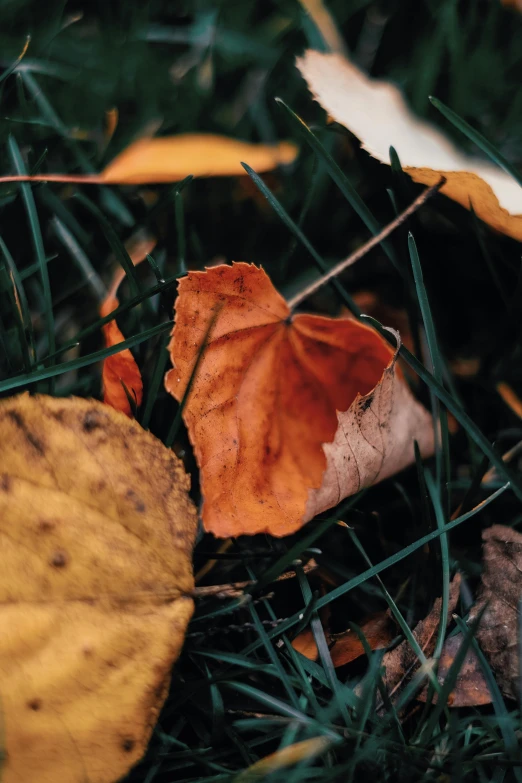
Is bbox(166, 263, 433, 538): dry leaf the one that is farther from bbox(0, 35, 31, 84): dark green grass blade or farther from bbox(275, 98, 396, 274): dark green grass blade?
bbox(0, 35, 31, 84): dark green grass blade

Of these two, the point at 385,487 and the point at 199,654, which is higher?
the point at 385,487

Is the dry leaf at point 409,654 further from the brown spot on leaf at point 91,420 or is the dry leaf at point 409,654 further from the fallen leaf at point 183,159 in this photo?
the fallen leaf at point 183,159

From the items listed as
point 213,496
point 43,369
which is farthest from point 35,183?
point 213,496

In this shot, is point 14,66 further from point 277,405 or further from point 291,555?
point 291,555

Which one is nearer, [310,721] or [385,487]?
[310,721]

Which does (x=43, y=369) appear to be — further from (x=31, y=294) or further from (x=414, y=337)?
(x=414, y=337)

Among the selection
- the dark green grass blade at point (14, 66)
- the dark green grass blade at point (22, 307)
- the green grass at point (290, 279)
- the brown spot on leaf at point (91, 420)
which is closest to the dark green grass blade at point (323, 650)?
the green grass at point (290, 279)
